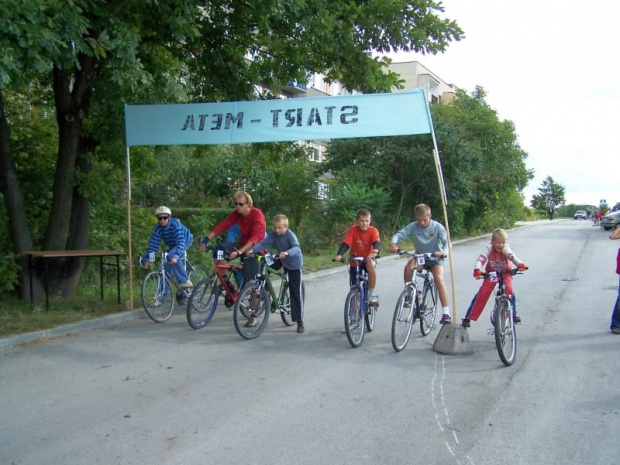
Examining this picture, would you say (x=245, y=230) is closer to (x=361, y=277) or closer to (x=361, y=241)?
(x=361, y=241)

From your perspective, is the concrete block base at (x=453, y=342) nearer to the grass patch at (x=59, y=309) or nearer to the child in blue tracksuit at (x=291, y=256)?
the child in blue tracksuit at (x=291, y=256)

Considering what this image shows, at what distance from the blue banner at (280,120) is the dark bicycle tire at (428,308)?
2.09 meters

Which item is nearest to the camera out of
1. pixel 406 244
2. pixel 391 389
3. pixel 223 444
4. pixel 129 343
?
pixel 223 444

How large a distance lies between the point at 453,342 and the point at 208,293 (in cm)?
352

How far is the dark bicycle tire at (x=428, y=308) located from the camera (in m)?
7.61

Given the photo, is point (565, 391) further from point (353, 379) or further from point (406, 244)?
point (406, 244)

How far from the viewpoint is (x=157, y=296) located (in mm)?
8719

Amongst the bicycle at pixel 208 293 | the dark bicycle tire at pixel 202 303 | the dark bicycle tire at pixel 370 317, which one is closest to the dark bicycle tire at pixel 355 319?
the dark bicycle tire at pixel 370 317

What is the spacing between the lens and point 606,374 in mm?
5980

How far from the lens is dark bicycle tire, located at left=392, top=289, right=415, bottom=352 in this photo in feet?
22.4

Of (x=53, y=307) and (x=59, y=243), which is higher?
(x=59, y=243)

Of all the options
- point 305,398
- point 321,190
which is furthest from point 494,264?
point 321,190

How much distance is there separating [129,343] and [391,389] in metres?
3.61

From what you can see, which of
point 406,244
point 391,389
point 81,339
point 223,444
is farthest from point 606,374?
point 406,244
